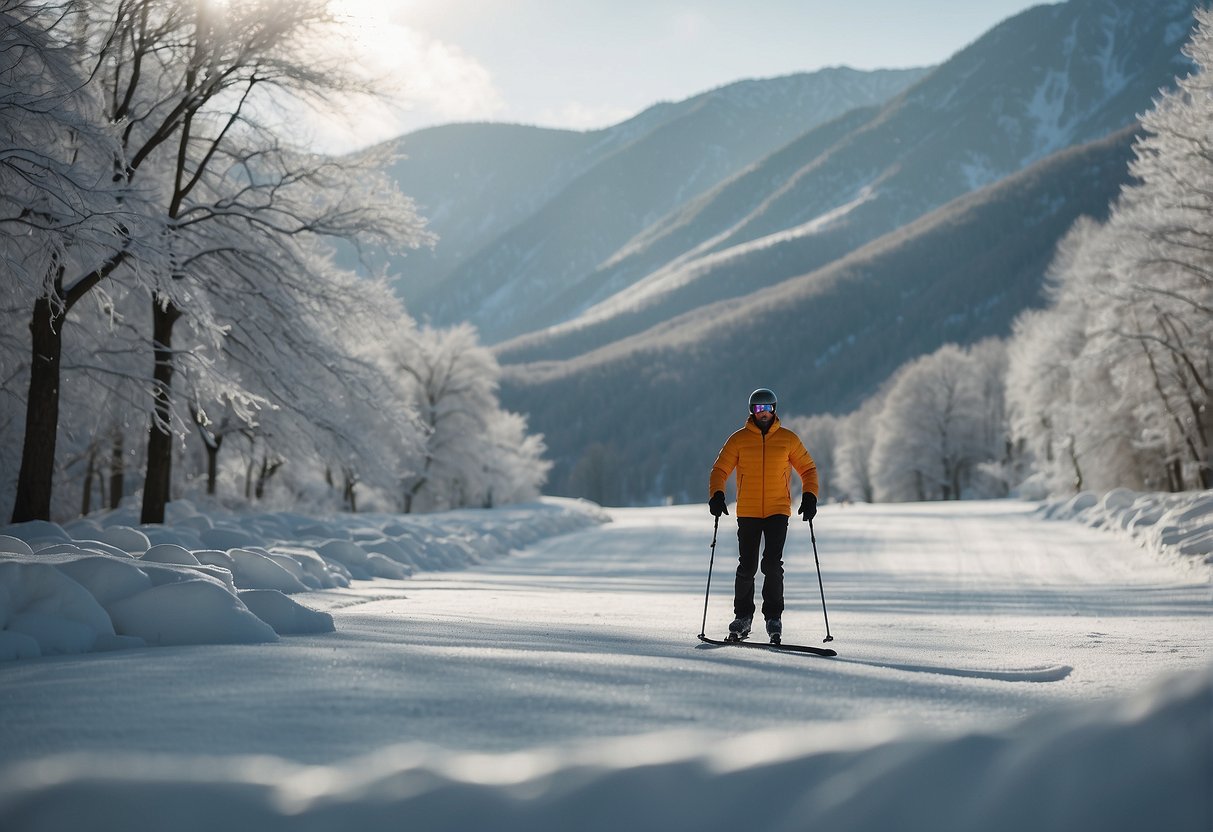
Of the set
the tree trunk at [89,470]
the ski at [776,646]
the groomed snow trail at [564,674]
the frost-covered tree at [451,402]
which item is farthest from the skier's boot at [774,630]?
the frost-covered tree at [451,402]

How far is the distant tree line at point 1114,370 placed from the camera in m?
19.5

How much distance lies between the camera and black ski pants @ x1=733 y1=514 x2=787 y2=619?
291 inches

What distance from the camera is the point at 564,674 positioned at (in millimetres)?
4332

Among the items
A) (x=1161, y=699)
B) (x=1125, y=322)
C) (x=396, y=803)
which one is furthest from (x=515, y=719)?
(x=1125, y=322)

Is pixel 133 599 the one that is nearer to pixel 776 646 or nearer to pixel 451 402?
pixel 776 646

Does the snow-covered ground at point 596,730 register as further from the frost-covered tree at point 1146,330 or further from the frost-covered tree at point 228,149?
the frost-covered tree at point 1146,330

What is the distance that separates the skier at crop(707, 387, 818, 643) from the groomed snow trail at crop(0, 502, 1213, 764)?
0.66 metres

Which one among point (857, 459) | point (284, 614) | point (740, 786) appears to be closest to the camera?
point (740, 786)

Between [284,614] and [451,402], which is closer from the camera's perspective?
[284,614]

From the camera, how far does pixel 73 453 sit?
77.7ft

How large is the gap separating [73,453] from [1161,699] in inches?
1040

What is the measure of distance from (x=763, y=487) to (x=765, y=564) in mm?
703

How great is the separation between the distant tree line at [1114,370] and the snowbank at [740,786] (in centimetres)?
1996

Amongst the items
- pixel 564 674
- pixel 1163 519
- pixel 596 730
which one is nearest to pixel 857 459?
pixel 1163 519
